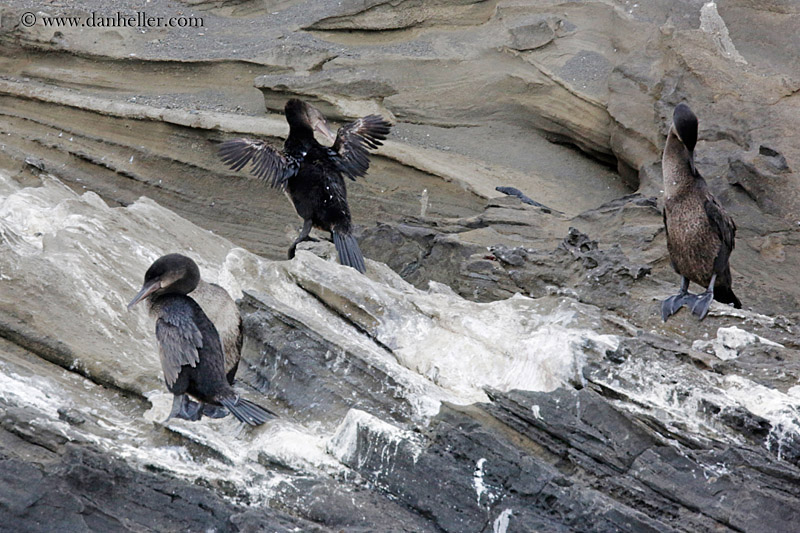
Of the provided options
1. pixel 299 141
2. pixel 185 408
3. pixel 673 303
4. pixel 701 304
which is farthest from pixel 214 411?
pixel 299 141

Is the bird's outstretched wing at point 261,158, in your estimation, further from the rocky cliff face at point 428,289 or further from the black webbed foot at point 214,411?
the black webbed foot at point 214,411

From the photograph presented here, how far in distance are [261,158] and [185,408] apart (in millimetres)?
3110

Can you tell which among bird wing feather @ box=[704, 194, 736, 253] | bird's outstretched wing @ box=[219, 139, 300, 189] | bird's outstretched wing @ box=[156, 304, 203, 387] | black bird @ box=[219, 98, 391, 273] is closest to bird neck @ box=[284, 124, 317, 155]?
black bird @ box=[219, 98, 391, 273]

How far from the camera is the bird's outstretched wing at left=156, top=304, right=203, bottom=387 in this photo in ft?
13.9

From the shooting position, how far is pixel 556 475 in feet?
12.1

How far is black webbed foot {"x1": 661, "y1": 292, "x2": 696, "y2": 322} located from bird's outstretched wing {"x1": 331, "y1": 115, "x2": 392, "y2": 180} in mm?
2888

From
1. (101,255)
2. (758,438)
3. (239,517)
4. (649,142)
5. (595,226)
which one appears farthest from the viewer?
(649,142)

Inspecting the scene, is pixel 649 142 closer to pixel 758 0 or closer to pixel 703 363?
pixel 758 0

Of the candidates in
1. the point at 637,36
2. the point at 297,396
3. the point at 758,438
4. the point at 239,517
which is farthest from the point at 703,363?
the point at 637,36

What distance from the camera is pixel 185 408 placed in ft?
13.7

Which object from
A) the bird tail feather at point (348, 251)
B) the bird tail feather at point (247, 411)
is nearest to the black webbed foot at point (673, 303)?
the bird tail feather at point (348, 251)

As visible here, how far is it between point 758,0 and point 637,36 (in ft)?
4.92

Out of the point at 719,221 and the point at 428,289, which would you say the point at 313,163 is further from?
the point at 719,221

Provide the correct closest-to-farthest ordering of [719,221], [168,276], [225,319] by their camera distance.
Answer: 1. [168,276]
2. [225,319]
3. [719,221]
